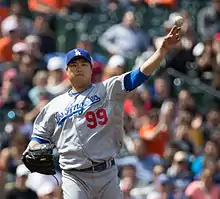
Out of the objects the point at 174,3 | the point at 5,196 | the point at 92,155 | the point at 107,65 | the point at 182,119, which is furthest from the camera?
the point at 174,3

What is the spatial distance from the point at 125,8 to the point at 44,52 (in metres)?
1.53

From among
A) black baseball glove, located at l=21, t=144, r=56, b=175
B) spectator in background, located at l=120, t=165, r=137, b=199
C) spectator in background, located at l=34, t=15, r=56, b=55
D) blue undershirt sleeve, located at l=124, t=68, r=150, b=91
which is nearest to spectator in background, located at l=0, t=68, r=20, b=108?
spectator in background, located at l=34, t=15, r=56, b=55

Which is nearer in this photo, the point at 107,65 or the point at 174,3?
the point at 107,65

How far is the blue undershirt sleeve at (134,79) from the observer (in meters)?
7.20

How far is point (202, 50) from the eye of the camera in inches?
489

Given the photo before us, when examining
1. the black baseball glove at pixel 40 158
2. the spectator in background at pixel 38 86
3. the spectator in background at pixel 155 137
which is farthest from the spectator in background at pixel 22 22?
the black baseball glove at pixel 40 158

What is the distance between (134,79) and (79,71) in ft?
1.67

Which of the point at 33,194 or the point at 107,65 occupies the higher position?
the point at 107,65

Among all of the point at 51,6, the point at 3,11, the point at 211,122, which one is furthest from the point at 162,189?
the point at 3,11

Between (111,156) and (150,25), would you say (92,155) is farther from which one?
(150,25)

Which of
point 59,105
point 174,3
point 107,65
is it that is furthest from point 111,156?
point 174,3

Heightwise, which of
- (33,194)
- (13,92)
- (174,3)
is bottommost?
(33,194)

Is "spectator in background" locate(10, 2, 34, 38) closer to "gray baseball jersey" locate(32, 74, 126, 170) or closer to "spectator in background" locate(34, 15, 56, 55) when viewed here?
"spectator in background" locate(34, 15, 56, 55)

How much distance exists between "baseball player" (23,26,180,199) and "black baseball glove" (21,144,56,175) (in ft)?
0.40
